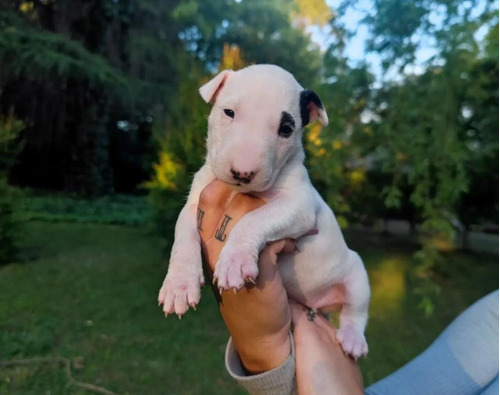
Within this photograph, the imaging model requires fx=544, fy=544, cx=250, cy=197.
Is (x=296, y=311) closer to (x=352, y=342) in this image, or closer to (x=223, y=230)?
(x=352, y=342)

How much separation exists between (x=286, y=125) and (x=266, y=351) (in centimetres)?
47

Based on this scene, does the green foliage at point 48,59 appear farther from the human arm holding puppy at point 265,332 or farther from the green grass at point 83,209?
the human arm holding puppy at point 265,332

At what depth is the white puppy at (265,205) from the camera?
0.99 meters

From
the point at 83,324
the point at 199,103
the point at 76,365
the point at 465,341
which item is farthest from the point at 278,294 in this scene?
the point at 199,103

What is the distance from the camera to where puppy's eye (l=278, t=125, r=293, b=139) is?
1064mm

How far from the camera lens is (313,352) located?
47.6 inches

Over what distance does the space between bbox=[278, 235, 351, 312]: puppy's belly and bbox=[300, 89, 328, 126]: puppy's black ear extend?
0.86ft

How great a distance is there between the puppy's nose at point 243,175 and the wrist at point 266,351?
36 centimetres

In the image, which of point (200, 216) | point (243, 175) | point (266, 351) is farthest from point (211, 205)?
point (266, 351)

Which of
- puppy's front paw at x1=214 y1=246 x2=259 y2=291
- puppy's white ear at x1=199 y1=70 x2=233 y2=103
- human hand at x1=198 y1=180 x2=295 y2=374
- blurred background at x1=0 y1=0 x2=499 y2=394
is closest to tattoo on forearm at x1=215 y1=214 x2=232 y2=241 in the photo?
human hand at x1=198 y1=180 x2=295 y2=374

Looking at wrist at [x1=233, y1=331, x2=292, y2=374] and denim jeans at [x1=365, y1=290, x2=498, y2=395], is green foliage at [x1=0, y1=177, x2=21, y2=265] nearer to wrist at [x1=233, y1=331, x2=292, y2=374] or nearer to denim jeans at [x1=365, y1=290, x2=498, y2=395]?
denim jeans at [x1=365, y1=290, x2=498, y2=395]

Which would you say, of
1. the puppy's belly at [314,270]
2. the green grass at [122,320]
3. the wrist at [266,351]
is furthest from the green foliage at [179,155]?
the wrist at [266,351]

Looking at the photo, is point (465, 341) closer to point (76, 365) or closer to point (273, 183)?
point (273, 183)

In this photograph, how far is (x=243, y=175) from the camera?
38.4 inches
